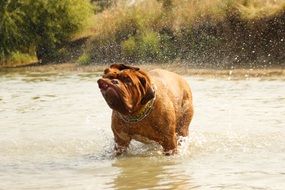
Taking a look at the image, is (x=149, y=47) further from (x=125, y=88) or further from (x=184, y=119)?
(x=125, y=88)

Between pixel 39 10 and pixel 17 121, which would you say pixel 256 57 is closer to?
pixel 17 121

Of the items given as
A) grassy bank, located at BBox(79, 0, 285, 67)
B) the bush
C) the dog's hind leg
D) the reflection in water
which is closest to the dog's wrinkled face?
the reflection in water

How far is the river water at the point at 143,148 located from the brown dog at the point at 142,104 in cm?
30

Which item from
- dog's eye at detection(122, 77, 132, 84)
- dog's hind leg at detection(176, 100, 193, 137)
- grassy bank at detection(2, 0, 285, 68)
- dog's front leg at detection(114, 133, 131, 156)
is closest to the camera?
dog's eye at detection(122, 77, 132, 84)

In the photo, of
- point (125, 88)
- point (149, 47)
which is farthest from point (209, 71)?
point (125, 88)

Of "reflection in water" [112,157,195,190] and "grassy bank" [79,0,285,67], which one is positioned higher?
"grassy bank" [79,0,285,67]

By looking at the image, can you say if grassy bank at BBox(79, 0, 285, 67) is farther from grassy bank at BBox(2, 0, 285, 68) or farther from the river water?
the river water

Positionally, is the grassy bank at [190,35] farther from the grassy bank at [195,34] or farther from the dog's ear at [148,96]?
the dog's ear at [148,96]

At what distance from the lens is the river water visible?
624cm

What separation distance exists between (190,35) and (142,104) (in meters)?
15.9

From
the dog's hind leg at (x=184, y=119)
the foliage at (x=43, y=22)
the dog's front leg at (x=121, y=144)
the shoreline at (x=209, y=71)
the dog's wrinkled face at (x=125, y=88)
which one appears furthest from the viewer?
the foliage at (x=43, y=22)

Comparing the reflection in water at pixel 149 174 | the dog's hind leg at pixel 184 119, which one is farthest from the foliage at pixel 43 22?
the reflection in water at pixel 149 174

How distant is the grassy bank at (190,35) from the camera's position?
19.8m

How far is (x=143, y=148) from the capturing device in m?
7.93
